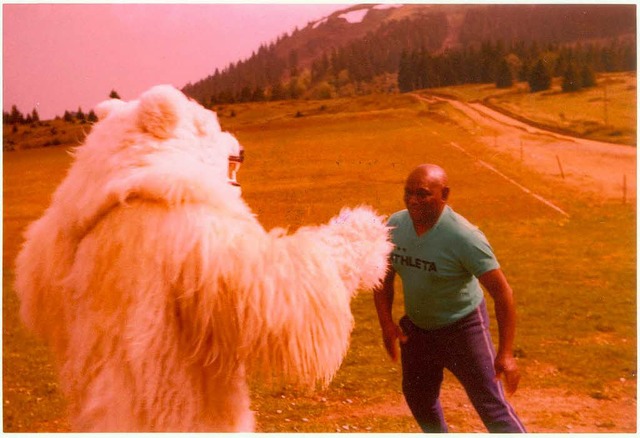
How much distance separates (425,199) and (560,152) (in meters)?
1.09

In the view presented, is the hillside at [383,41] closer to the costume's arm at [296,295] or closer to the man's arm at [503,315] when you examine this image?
the man's arm at [503,315]

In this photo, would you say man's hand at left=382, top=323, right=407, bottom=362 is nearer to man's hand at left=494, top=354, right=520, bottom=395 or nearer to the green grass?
man's hand at left=494, top=354, right=520, bottom=395

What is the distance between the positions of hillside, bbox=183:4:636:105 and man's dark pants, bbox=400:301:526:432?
127 cm

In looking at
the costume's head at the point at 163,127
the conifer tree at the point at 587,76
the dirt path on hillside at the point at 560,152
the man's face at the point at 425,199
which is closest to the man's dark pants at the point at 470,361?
the man's face at the point at 425,199

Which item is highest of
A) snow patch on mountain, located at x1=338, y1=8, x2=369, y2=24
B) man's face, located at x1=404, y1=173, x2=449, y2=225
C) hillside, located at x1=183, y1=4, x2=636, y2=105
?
snow patch on mountain, located at x1=338, y1=8, x2=369, y2=24

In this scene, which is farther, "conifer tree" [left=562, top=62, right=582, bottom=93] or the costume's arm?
"conifer tree" [left=562, top=62, right=582, bottom=93]

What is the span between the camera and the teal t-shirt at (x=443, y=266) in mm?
1872

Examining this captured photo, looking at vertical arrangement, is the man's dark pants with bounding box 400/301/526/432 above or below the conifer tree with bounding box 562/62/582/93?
below

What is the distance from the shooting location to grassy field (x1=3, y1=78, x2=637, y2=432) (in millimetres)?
2584

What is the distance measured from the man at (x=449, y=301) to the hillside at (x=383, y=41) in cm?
91

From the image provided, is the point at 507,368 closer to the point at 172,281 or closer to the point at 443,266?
the point at 443,266

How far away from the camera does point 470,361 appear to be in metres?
1.89

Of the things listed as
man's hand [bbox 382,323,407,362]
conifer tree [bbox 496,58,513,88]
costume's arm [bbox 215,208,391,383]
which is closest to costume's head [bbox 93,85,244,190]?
costume's arm [bbox 215,208,391,383]

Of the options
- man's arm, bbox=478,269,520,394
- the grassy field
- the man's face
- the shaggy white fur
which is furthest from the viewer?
the grassy field
